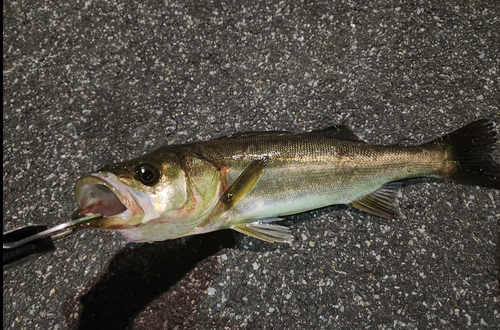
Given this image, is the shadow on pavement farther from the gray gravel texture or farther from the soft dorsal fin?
the soft dorsal fin

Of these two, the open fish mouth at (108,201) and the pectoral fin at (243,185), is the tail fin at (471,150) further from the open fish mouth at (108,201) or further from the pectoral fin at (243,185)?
the open fish mouth at (108,201)

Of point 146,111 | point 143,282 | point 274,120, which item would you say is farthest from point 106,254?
point 274,120

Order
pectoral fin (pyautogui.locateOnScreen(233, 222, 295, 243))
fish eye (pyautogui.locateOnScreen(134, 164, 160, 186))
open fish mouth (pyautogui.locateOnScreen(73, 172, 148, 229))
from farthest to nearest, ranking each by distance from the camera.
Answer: pectoral fin (pyautogui.locateOnScreen(233, 222, 295, 243))
fish eye (pyautogui.locateOnScreen(134, 164, 160, 186))
open fish mouth (pyautogui.locateOnScreen(73, 172, 148, 229))

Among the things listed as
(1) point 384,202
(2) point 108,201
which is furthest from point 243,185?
(1) point 384,202

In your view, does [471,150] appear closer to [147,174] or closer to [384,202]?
[384,202]

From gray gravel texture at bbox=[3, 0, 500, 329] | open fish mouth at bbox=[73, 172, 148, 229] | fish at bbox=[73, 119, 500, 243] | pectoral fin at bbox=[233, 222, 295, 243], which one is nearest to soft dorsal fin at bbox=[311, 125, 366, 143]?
fish at bbox=[73, 119, 500, 243]

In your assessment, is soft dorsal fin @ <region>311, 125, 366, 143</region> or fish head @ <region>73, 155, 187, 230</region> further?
soft dorsal fin @ <region>311, 125, 366, 143</region>

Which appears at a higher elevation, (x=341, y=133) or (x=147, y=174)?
(x=147, y=174)

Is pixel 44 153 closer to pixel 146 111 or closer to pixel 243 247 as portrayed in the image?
pixel 146 111
